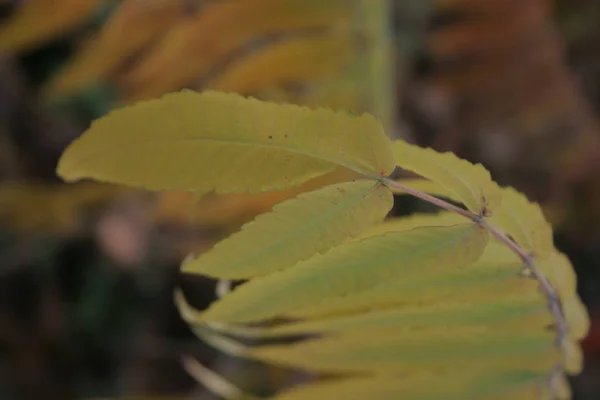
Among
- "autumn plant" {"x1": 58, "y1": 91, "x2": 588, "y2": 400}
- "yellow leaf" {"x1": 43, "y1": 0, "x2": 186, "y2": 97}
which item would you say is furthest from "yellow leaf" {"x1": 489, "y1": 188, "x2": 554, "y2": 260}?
"yellow leaf" {"x1": 43, "y1": 0, "x2": 186, "y2": 97}

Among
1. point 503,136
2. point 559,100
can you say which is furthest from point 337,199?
point 503,136

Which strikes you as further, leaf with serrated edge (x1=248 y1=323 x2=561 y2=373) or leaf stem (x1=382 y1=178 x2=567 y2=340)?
leaf with serrated edge (x1=248 y1=323 x2=561 y2=373)

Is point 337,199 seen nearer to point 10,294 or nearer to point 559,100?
point 559,100

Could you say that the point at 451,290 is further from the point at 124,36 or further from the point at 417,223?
the point at 124,36

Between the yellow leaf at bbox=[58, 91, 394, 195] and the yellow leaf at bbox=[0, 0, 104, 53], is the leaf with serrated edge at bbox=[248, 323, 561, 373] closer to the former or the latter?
the yellow leaf at bbox=[58, 91, 394, 195]

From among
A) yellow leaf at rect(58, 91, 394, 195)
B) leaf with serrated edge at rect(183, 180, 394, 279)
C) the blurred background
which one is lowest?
the blurred background

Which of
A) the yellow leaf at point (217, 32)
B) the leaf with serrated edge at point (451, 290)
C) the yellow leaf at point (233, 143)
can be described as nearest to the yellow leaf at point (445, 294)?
the leaf with serrated edge at point (451, 290)
